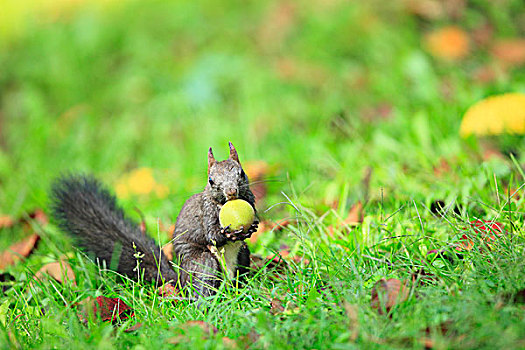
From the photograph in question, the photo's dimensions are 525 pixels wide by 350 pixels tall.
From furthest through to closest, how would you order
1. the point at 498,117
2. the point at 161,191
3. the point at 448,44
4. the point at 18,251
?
the point at 448,44 < the point at 161,191 < the point at 498,117 < the point at 18,251

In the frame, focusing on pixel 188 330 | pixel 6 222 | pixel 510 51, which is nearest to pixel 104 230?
pixel 188 330

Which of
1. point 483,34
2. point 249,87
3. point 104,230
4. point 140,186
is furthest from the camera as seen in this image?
point 249,87

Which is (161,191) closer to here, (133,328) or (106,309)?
(106,309)

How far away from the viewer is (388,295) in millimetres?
1906

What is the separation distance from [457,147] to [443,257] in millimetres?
1640

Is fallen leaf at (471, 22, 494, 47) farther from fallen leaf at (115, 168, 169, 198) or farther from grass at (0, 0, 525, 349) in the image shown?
fallen leaf at (115, 168, 169, 198)

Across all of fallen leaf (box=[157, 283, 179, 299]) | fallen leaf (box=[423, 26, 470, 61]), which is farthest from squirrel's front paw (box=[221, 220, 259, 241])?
fallen leaf (box=[423, 26, 470, 61])

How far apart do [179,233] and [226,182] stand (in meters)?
0.36

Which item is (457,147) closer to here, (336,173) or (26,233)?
(336,173)

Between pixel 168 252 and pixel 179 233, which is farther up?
pixel 179 233

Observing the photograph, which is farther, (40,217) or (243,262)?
(40,217)

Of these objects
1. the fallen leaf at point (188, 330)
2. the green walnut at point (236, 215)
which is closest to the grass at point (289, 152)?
the fallen leaf at point (188, 330)

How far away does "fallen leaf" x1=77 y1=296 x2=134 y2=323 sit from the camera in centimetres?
224

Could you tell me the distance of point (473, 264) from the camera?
6.77 ft
